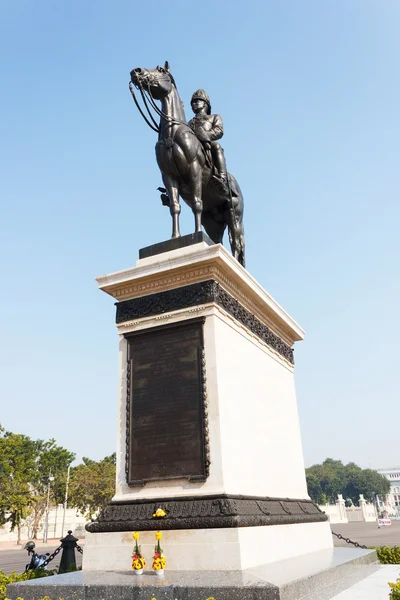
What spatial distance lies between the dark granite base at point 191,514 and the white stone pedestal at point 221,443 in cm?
2

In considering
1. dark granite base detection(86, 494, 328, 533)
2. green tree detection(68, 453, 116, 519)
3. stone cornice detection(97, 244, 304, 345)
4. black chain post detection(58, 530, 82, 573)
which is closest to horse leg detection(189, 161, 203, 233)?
stone cornice detection(97, 244, 304, 345)

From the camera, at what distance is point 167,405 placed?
27.9ft

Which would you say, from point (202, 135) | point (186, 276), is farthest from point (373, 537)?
point (202, 135)

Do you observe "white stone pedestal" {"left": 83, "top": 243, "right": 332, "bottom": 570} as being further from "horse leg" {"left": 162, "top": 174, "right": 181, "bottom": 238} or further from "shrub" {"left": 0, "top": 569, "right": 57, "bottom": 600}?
"shrub" {"left": 0, "top": 569, "right": 57, "bottom": 600}

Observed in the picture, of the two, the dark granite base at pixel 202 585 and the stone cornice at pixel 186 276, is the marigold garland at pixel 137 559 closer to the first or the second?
the dark granite base at pixel 202 585

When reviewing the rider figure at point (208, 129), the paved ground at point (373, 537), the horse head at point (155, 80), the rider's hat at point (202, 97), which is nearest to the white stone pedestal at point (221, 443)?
the rider figure at point (208, 129)

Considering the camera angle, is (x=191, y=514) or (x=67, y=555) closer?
(x=191, y=514)

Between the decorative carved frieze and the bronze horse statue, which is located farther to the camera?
the bronze horse statue

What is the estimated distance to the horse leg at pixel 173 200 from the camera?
10109 mm

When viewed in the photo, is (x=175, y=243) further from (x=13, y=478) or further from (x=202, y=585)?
(x=13, y=478)

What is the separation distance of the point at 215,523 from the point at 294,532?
277cm

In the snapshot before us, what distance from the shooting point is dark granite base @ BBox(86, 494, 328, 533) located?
24.1 ft

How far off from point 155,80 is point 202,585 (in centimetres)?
873

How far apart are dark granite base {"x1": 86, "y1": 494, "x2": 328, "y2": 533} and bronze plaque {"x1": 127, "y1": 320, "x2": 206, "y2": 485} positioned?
38 centimetres
